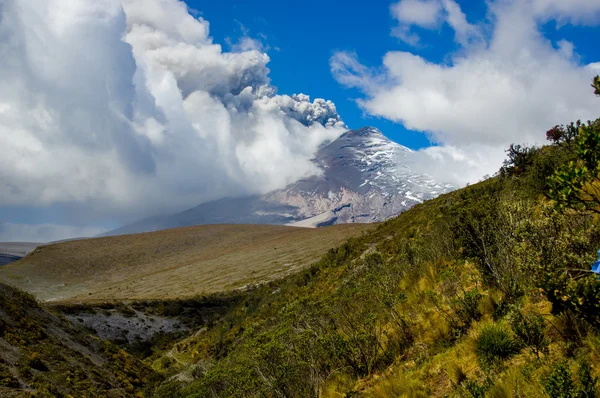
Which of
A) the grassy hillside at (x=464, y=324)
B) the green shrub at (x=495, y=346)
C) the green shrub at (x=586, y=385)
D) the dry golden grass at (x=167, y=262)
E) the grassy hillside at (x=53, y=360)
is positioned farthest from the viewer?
the dry golden grass at (x=167, y=262)

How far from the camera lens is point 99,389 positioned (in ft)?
55.6

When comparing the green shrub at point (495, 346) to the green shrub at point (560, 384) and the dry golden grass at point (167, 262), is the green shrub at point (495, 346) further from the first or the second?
Result: the dry golden grass at point (167, 262)

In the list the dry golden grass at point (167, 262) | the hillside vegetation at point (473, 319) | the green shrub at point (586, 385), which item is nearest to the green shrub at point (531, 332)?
the hillside vegetation at point (473, 319)

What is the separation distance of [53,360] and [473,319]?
19.4 metres

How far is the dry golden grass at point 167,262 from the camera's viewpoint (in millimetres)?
62812

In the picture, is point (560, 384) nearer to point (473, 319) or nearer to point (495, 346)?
point (495, 346)

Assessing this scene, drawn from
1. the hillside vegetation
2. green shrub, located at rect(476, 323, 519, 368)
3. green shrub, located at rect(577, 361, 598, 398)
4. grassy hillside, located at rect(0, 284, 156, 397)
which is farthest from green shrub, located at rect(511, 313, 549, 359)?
grassy hillside, located at rect(0, 284, 156, 397)

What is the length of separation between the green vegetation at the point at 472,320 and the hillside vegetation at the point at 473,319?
0.09ft

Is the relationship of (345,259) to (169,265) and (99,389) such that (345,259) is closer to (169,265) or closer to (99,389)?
(99,389)

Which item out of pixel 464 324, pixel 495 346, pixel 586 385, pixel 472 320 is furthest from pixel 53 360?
pixel 586 385

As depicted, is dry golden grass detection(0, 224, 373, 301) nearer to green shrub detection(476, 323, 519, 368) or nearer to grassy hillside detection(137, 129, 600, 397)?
grassy hillside detection(137, 129, 600, 397)

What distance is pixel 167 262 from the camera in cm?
9788

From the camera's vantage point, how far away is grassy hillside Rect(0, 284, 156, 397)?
45.9ft

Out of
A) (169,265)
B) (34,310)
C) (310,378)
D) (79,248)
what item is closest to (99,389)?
(34,310)
